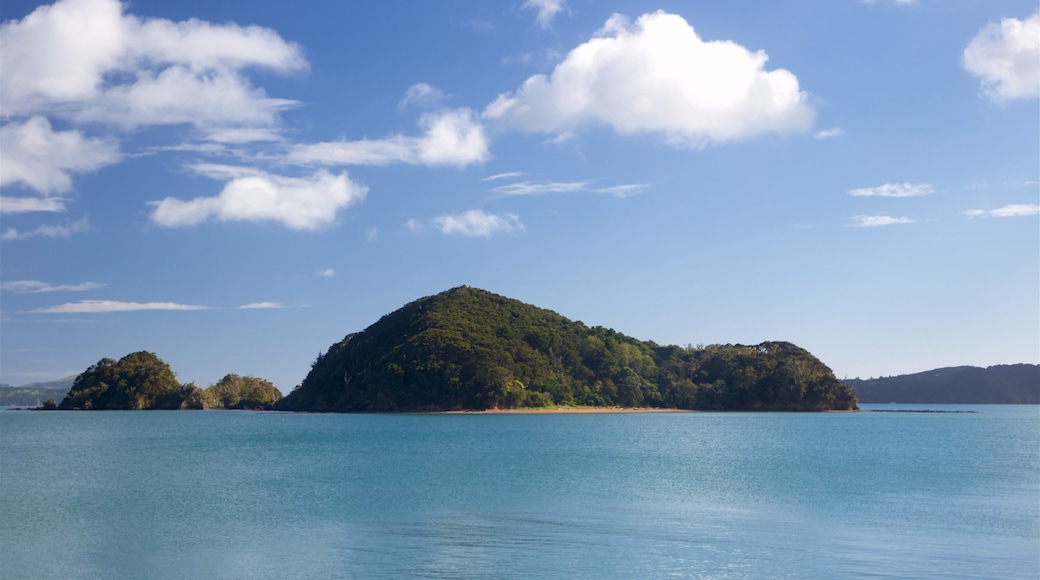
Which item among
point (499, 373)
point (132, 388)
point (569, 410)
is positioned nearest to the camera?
point (499, 373)

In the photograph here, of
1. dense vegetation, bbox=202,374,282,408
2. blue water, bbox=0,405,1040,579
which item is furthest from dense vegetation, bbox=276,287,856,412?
blue water, bbox=0,405,1040,579

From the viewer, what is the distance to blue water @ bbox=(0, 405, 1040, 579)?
2153cm

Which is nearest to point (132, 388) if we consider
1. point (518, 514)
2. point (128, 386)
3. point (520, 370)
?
point (128, 386)

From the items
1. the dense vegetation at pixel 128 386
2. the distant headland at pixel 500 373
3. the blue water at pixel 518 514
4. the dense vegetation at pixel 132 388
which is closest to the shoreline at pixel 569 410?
the distant headland at pixel 500 373

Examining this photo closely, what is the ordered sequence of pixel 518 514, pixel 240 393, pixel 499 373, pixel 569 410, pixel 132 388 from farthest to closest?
pixel 240 393, pixel 132 388, pixel 569 410, pixel 499 373, pixel 518 514

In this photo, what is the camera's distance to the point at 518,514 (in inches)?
1151

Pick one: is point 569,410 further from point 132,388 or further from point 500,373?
point 132,388

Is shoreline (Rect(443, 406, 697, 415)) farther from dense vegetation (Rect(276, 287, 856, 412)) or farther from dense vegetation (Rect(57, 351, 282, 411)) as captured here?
dense vegetation (Rect(57, 351, 282, 411))

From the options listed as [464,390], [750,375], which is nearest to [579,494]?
[464,390]

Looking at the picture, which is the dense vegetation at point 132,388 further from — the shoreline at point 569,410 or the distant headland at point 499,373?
the shoreline at point 569,410

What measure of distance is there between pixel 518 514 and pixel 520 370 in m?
119

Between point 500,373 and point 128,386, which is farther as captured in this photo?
point 128,386

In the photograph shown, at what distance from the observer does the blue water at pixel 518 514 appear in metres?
21.5

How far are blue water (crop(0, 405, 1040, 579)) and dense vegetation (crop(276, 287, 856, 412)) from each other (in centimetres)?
8118
